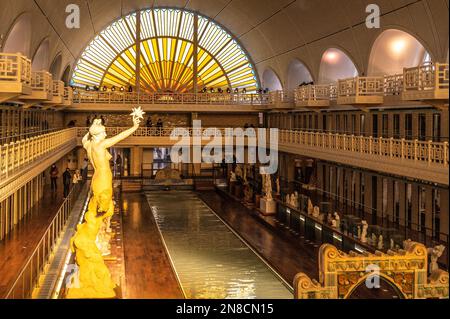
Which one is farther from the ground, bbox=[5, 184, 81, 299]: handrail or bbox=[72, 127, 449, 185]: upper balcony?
bbox=[72, 127, 449, 185]: upper balcony

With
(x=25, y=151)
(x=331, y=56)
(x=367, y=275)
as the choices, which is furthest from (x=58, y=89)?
(x=367, y=275)

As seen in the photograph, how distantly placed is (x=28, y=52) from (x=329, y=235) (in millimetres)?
15961

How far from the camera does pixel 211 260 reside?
2545 cm

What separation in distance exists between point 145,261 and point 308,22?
2036 cm

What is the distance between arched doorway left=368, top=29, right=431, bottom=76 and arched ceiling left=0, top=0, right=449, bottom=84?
0.41m

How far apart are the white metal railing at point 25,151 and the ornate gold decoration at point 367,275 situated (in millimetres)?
8750

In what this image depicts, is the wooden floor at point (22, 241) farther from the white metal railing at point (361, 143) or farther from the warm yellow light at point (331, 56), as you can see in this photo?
the warm yellow light at point (331, 56)

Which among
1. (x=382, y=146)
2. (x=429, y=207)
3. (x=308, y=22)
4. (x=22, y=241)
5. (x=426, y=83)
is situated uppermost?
(x=308, y=22)

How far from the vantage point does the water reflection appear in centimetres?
2108

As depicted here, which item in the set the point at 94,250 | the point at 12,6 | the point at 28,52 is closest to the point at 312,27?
the point at 28,52

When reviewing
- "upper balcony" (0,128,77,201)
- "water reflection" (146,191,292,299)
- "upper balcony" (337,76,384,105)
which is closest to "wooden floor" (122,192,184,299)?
"water reflection" (146,191,292,299)

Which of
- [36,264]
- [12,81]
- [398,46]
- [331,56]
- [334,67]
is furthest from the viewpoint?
[334,67]

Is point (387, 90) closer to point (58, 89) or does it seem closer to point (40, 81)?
point (40, 81)

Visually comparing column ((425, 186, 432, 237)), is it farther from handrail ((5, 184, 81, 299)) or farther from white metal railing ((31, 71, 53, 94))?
white metal railing ((31, 71, 53, 94))
